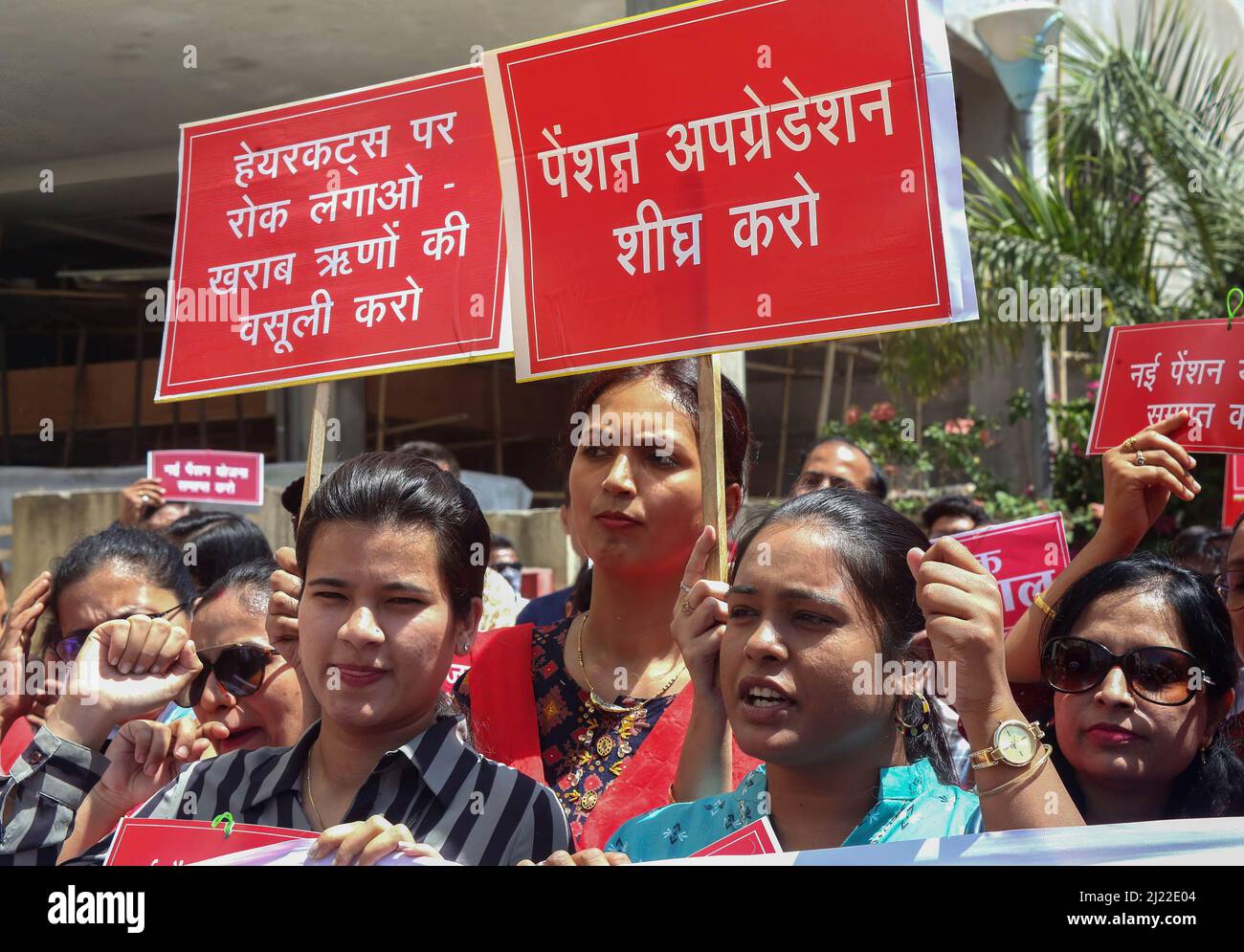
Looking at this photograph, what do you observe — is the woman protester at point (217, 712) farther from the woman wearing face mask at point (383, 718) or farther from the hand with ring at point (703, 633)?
the hand with ring at point (703, 633)

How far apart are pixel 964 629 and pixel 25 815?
56.0 inches

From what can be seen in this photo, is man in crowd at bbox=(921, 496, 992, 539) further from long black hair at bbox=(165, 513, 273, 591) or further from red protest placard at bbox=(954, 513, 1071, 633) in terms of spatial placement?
long black hair at bbox=(165, 513, 273, 591)

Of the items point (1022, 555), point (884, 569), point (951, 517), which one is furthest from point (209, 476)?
point (884, 569)

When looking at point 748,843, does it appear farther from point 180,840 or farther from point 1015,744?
point 180,840

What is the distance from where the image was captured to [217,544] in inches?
165

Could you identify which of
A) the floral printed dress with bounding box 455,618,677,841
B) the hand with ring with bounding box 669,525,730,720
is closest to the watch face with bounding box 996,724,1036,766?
the hand with ring with bounding box 669,525,730,720

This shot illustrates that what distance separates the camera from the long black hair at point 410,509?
7.14 feet

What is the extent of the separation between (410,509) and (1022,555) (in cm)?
209

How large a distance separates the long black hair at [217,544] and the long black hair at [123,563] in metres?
0.64

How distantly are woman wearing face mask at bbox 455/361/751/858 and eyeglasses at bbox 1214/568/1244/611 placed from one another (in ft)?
3.54

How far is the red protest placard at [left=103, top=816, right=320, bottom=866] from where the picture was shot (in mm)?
1878

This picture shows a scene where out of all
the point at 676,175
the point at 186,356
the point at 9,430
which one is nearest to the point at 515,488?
the point at 9,430

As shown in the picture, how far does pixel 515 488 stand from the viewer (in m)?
10.9
